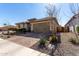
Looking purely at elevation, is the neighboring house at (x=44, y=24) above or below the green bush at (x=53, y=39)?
above

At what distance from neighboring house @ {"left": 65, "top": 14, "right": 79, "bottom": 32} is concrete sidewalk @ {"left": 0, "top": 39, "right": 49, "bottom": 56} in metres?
0.80

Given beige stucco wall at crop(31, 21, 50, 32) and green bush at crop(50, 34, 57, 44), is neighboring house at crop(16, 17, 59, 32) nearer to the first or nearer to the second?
beige stucco wall at crop(31, 21, 50, 32)

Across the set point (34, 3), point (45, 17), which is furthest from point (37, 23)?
point (34, 3)

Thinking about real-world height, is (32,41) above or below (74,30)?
below

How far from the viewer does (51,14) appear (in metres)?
3.14

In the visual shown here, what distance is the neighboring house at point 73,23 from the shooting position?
10.3ft

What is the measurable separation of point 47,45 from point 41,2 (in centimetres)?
89

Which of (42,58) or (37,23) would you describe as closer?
(42,58)

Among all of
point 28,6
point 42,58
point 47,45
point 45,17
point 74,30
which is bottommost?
point 42,58

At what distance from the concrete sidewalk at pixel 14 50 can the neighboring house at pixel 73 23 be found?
795 mm

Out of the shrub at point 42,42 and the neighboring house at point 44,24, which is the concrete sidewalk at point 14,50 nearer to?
the shrub at point 42,42

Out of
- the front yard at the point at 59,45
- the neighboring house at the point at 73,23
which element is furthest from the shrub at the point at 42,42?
the neighboring house at the point at 73,23

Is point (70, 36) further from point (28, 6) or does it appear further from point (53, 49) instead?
point (28, 6)

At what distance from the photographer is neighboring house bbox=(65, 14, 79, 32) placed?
3135 millimetres
